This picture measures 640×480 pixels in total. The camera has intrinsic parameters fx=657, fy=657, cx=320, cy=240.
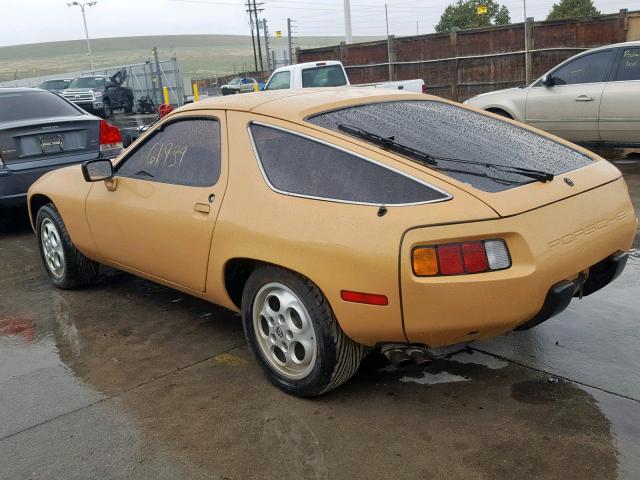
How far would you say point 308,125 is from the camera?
3266 millimetres

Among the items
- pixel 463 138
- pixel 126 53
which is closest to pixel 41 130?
pixel 463 138

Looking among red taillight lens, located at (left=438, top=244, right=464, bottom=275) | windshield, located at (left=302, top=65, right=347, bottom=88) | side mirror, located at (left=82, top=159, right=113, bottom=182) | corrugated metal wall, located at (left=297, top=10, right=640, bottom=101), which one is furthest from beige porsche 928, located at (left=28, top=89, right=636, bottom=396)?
corrugated metal wall, located at (left=297, top=10, right=640, bottom=101)

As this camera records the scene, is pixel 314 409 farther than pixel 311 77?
No

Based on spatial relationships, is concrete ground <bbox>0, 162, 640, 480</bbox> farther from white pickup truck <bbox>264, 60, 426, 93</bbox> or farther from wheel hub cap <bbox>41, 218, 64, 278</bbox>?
white pickup truck <bbox>264, 60, 426, 93</bbox>

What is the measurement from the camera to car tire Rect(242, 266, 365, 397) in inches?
119

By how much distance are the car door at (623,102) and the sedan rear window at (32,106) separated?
6737 mm

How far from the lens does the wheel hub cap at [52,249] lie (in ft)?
16.7

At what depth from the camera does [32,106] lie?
24.7ft

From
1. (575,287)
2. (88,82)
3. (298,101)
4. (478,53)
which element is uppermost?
(88,82)

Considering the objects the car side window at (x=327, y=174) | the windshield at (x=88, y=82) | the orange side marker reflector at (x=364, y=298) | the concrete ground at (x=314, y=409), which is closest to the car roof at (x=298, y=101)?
the car side window at (x=327, y=174)

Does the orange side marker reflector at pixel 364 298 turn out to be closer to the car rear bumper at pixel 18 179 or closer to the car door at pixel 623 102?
the car rear bumper at pixel 18 179

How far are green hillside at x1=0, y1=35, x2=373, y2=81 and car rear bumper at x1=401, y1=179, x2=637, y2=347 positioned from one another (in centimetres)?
9576

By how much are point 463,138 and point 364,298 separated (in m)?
1.13

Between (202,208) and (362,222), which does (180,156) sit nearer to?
(202,208)
